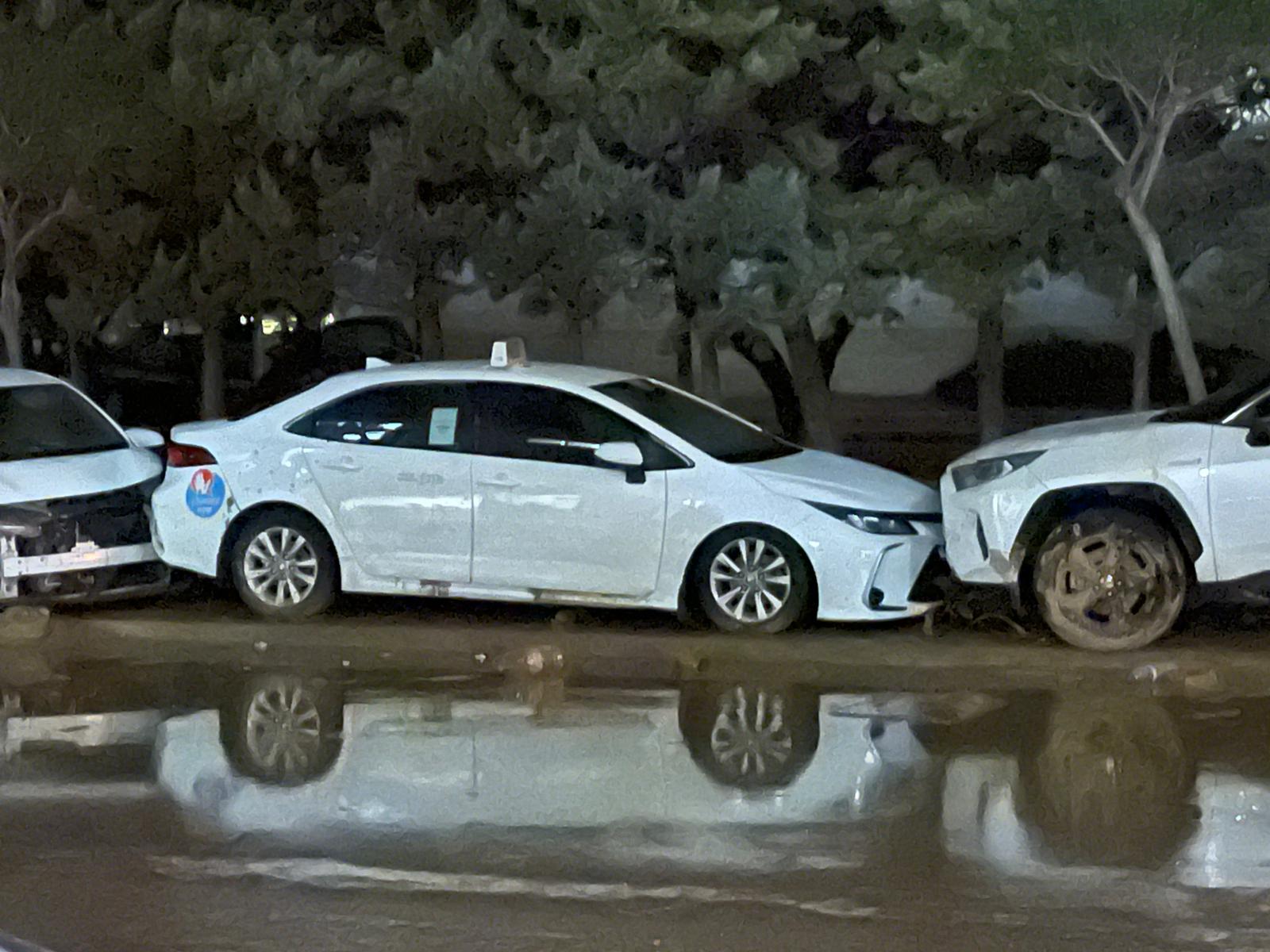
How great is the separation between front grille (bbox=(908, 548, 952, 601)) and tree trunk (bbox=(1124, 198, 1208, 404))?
12.0 feet

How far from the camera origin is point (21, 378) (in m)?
10.7

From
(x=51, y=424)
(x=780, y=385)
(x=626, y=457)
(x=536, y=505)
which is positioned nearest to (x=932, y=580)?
(x=626, y=457)

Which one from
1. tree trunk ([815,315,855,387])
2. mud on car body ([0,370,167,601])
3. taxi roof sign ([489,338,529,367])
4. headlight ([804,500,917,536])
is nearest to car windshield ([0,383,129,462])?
mud on car body ([0,370,167,601])

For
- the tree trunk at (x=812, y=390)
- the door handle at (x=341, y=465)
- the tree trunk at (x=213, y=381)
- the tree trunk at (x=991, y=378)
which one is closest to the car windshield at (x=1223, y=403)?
the door handle at (x=341, y=465)

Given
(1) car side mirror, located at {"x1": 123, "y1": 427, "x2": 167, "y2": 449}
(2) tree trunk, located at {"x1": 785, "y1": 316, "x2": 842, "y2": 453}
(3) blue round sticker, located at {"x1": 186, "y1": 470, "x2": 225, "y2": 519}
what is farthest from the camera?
(2) tree trunk, located at {"x1": 785, "y1": 316, "x2": 842, "y2": 453}

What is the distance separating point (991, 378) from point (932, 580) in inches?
298

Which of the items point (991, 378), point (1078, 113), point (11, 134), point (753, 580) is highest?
point (11, 134)

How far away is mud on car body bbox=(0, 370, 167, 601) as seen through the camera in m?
9.45

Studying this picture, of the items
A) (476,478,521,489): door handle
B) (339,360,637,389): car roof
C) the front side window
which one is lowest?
(476,478,521,489): door handle

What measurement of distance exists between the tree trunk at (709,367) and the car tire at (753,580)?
5902 mm

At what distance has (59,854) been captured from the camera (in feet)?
19.0

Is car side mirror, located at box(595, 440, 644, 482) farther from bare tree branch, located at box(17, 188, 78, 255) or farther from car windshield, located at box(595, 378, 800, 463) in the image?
bare tree branch, located at box(17, 188, 78, 255)

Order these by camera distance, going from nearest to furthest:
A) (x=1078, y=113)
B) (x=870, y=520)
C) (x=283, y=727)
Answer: (x=283, y=727), (x=870, y=520), (x=1078, y=113)

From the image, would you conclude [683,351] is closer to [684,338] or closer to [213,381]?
[684,338]
